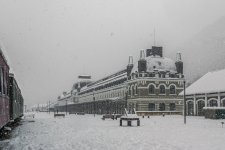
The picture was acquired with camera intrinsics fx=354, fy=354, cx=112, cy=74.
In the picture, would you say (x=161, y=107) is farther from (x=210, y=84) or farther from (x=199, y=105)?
(x=210, y=84)

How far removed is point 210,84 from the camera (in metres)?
51.9

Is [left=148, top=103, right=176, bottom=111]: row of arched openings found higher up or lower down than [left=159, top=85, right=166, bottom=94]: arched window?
lower down

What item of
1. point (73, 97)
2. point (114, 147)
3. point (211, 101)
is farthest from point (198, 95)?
point (73, 97)

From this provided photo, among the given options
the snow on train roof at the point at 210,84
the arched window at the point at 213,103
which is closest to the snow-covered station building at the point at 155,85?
the snow on train roof at the point at 210,84

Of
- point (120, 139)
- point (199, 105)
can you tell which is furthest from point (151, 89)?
point (120, 139)

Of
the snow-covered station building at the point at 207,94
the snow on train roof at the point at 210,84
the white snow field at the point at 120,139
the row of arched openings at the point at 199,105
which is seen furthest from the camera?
the row of arched openings at the point at 199,105

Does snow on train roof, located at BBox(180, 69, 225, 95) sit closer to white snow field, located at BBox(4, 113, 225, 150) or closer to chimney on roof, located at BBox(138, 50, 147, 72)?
chimney on roof, located at BBox(138, 50, 147, 72)

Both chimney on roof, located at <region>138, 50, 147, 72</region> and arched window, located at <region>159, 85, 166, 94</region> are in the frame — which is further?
arched window, located at <region>159, 85, 166, 94</region>

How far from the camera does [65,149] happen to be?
13586 millimetres

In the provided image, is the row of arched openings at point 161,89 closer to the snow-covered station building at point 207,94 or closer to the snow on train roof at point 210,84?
the snow-covered station building at point 207,94

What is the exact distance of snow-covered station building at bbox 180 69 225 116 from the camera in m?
48.6


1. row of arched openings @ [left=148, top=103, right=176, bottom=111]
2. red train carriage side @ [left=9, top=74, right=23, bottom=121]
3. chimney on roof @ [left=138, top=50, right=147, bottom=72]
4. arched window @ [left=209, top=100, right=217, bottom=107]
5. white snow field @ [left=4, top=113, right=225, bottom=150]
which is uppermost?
chimney on roof @ [left=138, top=50, right=147, bottom=72]

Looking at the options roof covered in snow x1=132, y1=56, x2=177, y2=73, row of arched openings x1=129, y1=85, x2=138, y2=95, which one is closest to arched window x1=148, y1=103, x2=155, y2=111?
row of arched openings x1=129, y1=85, x2=138, y2=95

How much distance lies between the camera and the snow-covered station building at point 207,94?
159 feet
